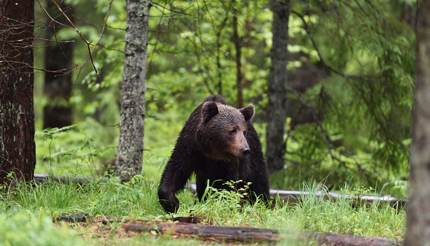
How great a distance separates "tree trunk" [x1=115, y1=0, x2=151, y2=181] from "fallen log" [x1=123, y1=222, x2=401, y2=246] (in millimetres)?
3235

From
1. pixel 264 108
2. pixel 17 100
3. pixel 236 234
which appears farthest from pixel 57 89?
pixel 236 234

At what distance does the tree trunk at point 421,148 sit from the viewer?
14.0 ft

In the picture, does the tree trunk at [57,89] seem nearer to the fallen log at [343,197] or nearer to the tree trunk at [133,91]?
the fallen log at [343,197]

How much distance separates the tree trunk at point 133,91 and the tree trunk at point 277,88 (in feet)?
12.9

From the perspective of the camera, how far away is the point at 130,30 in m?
9.23

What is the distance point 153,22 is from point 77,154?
14.0ft

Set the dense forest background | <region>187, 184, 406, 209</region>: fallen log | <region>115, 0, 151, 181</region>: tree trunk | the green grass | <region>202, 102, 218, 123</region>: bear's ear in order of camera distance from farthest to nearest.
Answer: the dense forest background, <region>115, 0, 151, 181</region>: tree trunk, <region>202, 102, 218, 123</region>: bear's ear, <region>187, 184, 406, 209</region>: fallen log, the green grass

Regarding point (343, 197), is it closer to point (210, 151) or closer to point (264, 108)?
point (210, 151)

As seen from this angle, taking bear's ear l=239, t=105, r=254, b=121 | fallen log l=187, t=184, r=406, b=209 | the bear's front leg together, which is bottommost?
fallen log l=187, t=184, r=406, b=209

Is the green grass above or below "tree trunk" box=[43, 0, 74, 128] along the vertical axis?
below

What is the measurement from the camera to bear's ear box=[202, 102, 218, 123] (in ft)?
27.2

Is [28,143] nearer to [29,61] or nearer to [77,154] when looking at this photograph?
[29,61]

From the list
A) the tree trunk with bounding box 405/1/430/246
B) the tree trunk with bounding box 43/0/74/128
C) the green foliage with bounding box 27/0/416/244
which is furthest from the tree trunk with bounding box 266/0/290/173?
the tree trunk with bounding box 405/1/430/246

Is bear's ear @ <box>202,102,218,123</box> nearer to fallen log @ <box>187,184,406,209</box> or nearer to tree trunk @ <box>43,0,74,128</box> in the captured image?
fallen log @ <box>187,184,406,209</box>
